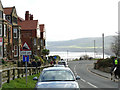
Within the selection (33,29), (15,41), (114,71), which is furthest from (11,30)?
(114,71)

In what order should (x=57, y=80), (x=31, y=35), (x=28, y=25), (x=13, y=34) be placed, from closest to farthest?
(x=57, y=80) → (x=13, y=34) → (x=31, y=35) → (x=28, y=25)

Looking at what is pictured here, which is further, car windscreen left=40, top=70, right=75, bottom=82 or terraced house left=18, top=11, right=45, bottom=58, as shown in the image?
terraced house left=18, top=11, right=45, bottom=58

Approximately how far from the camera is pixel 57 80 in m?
9.59

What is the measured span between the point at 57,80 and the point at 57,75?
0.39 m

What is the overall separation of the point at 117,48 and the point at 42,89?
5106 centimetres

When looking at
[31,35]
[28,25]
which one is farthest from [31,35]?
[28,25]

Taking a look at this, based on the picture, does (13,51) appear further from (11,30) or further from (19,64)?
(19,64)

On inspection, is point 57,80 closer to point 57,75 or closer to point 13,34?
point 57,75

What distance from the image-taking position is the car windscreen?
9734 mm

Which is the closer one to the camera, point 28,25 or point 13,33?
point 13,33

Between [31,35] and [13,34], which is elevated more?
[31,35]

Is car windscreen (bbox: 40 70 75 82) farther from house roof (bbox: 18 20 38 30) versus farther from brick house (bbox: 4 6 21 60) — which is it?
house roof (bbox: 18 20 38 30)

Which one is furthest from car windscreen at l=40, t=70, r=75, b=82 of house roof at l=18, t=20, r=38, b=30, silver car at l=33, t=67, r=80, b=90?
house roof at l=18, t=20, r=38, b=30

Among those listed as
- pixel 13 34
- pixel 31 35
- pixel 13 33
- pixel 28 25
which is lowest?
pixel 13 34
